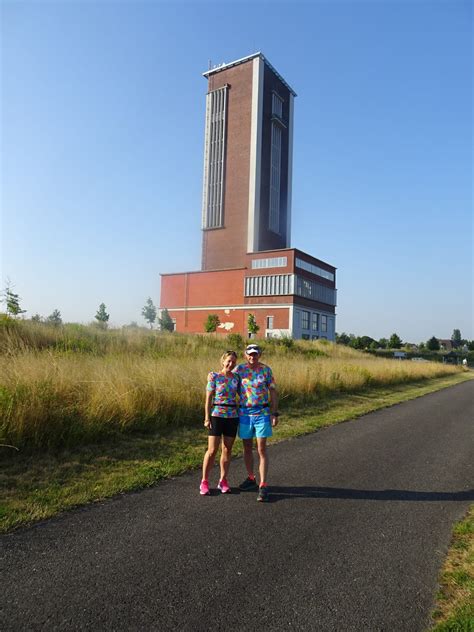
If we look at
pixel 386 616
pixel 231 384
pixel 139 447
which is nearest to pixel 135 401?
pixel 139 447

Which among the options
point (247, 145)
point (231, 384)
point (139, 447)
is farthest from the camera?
point (247, 145)

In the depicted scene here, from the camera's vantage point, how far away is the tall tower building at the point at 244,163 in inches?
2908

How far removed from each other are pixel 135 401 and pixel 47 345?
6.26 m

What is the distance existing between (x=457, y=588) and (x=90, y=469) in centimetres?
427

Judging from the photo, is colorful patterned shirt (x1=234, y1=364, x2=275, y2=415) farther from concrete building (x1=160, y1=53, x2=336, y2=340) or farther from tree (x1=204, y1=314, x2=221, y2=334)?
tree (x1=204, y1=314, x2=221, y2=334)

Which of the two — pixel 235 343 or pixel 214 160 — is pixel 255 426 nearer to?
pixel 235 343

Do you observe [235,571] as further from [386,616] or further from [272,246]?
[272,246]

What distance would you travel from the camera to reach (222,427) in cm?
495

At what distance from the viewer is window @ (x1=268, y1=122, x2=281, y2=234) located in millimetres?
77438

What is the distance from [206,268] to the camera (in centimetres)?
7988

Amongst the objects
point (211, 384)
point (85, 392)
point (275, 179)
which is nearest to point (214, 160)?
point (275, 179)

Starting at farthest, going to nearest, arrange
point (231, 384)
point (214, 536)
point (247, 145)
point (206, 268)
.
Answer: point (206, 268) → point (247, 145) → point (231, 384) → point (214, 536)

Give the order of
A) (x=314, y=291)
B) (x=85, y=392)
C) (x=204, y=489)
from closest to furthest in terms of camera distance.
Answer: (x=204, y=489)
(x=85, y=392)
(x=314, y=291)

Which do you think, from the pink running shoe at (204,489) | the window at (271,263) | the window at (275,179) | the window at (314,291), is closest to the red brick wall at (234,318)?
the window at (314,291)
